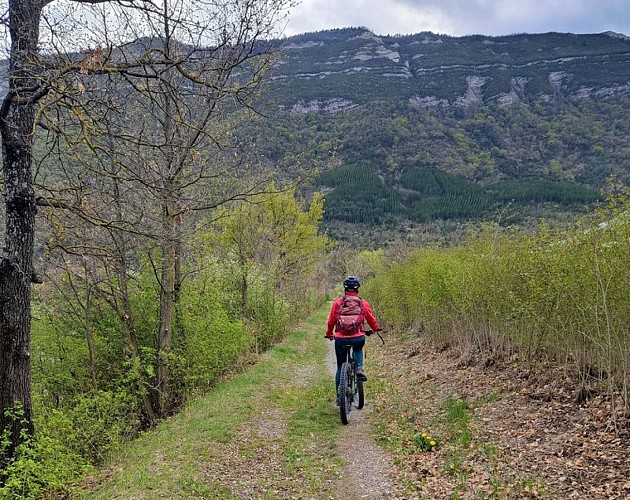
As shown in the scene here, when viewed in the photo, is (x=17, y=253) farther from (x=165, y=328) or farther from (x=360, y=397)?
(x=360, y=397)

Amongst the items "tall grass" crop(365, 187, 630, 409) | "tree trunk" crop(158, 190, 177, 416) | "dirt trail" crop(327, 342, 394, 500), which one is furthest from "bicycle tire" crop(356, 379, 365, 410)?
"tree trunk" crop(158, 190, 177, 416)

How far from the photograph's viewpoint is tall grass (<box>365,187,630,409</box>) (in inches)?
217

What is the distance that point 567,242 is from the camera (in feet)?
21.4

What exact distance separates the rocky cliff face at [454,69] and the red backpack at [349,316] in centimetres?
8635

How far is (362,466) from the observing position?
222 inches

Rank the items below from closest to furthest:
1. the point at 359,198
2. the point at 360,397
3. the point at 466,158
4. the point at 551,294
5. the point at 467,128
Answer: the point at 551,294 → the point at 360,397 → the point at 359,198 → the point at 466,158 → the point at 467,128

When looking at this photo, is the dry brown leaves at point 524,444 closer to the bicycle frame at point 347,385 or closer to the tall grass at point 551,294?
the tall grass at point 551,294

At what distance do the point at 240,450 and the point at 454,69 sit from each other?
15078cm

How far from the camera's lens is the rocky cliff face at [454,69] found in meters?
112

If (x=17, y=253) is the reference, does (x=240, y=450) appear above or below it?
below

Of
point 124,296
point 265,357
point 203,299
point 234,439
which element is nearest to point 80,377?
point 124,296

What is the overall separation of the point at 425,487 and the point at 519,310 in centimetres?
342

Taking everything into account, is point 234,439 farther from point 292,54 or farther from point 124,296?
point 292,54

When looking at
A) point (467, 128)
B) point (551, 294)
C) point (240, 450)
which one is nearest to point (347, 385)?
point (240, 450)
